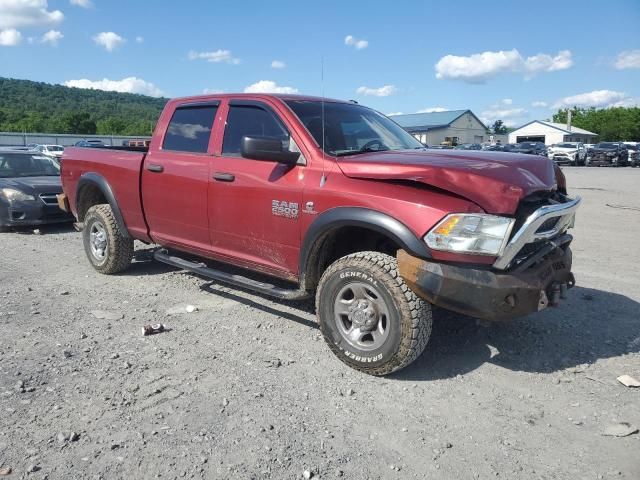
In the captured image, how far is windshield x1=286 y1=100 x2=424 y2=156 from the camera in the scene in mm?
4219

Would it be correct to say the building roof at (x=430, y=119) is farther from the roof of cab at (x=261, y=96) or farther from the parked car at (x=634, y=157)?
the roof of cab at (x=261, y=96)

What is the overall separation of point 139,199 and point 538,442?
14.4 feet

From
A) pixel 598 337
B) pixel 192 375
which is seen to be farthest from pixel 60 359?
pixel 598 337

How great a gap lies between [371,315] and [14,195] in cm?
793

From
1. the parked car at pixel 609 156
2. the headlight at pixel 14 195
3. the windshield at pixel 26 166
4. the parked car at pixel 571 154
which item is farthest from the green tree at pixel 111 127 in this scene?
the headlight at pixel 14 195

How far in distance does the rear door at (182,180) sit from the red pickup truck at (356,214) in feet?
0.05

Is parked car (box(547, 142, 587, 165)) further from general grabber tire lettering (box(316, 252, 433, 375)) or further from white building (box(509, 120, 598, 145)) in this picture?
general grabber tire lettering (box(316, 252, 433, 375))

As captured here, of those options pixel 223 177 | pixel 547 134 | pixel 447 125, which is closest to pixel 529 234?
pixel 223 177

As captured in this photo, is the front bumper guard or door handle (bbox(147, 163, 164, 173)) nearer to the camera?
the front bumper guard

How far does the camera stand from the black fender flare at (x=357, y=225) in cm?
333

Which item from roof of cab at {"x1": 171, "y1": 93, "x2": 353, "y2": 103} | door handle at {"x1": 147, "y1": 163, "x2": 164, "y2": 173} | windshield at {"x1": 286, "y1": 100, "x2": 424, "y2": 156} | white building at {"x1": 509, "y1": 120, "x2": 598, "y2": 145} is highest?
white building at {"x1": 509, "y1": 120, "x2": 598, "y2": 145}

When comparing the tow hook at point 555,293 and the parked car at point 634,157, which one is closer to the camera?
the tow hook at point 555,293

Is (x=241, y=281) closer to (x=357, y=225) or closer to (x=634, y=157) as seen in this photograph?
(x=357, y=225)

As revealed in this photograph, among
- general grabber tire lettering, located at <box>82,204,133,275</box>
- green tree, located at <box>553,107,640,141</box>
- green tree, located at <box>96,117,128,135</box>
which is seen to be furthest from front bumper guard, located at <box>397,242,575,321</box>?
green tree, located at <box>553,107,640,141</box>
